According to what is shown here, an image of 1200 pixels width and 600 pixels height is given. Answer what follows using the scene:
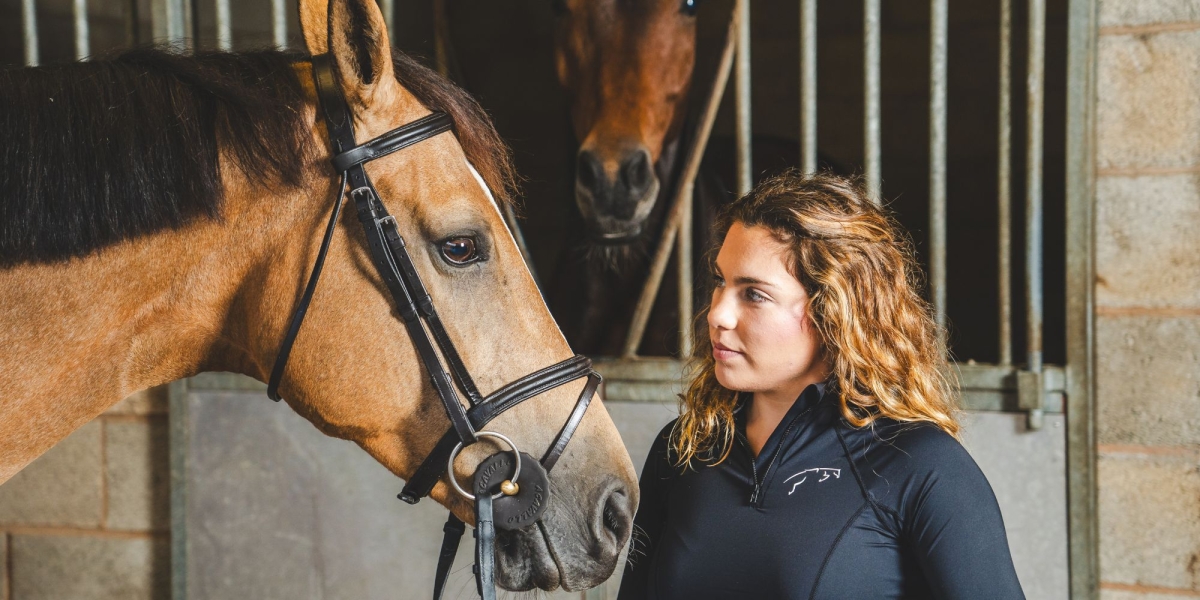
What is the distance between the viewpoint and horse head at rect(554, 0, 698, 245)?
2.06 metres

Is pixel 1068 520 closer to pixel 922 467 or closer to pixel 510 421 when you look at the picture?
pixel 922 467

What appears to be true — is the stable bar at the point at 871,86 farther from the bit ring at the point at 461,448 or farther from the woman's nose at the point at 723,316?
the bit ring at the point at 461,448

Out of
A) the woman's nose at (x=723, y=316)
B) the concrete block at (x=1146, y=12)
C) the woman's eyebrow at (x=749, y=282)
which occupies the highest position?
the concrete block at (x=1146, y=12)

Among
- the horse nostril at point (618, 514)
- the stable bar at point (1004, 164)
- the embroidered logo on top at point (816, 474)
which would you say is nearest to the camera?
the embroidered logo on top at point (816, 474)

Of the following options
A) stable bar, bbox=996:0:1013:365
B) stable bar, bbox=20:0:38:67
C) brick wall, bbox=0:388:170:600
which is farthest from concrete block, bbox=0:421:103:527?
stable bar, bbox=996:0:1013:365

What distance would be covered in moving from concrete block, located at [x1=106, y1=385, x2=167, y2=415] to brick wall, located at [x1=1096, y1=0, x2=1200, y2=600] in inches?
93.7

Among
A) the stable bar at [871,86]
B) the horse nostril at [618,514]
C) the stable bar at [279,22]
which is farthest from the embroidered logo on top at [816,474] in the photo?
the stable bar at [279,22]

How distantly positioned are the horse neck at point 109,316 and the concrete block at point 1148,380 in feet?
5.54

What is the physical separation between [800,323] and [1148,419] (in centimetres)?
117

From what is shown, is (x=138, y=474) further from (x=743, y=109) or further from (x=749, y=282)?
(x=749, y=282)

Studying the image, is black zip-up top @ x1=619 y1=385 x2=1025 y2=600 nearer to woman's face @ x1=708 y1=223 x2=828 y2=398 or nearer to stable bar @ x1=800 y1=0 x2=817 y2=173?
woman's face @ x1=708 y1=223 x2=828 y2=398

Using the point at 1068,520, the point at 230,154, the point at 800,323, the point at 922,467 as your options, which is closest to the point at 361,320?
the point at 230,154

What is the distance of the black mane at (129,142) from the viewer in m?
1.00

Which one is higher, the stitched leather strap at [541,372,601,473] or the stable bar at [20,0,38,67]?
the stable bar at [20,0,38,67]
